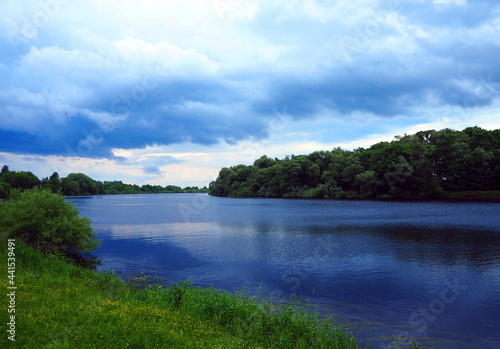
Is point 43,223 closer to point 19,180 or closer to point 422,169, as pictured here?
point 422,169

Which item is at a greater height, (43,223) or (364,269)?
(43,223)

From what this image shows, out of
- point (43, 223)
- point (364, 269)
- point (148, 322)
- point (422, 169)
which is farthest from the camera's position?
point (422, 169)

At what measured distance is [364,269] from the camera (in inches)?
1064

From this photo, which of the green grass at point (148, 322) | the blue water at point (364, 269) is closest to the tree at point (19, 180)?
the blue water at point (364, 269)

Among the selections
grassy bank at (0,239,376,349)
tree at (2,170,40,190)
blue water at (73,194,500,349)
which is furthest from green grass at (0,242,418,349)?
tree at (2,170,40,190)

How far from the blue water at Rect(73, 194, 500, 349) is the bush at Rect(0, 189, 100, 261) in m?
4.04

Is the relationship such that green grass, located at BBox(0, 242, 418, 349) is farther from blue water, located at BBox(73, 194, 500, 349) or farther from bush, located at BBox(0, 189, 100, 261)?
bush, located at BBox(0, 189, 100, 261)

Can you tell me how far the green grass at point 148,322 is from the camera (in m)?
9.59

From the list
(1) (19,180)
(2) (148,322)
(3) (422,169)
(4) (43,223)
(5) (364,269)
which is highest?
(3) (422,169)

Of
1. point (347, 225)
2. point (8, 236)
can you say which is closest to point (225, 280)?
point (8, 236)

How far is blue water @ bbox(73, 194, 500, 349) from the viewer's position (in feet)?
54.3

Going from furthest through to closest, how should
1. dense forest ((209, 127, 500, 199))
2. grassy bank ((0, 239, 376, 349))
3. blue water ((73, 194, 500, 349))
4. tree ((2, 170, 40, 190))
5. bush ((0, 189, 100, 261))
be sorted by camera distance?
tree ((2, 170, 40, 190)), dense forest ((209, 127, 500, 199)), bush ((0, 189, 100, 261)), blue water ((73, 194, 500, 349)), grassy bank ((0, 239, 376, 349))

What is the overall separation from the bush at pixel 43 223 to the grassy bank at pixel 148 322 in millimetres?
13043

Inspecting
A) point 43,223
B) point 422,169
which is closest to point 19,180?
point 43,223
